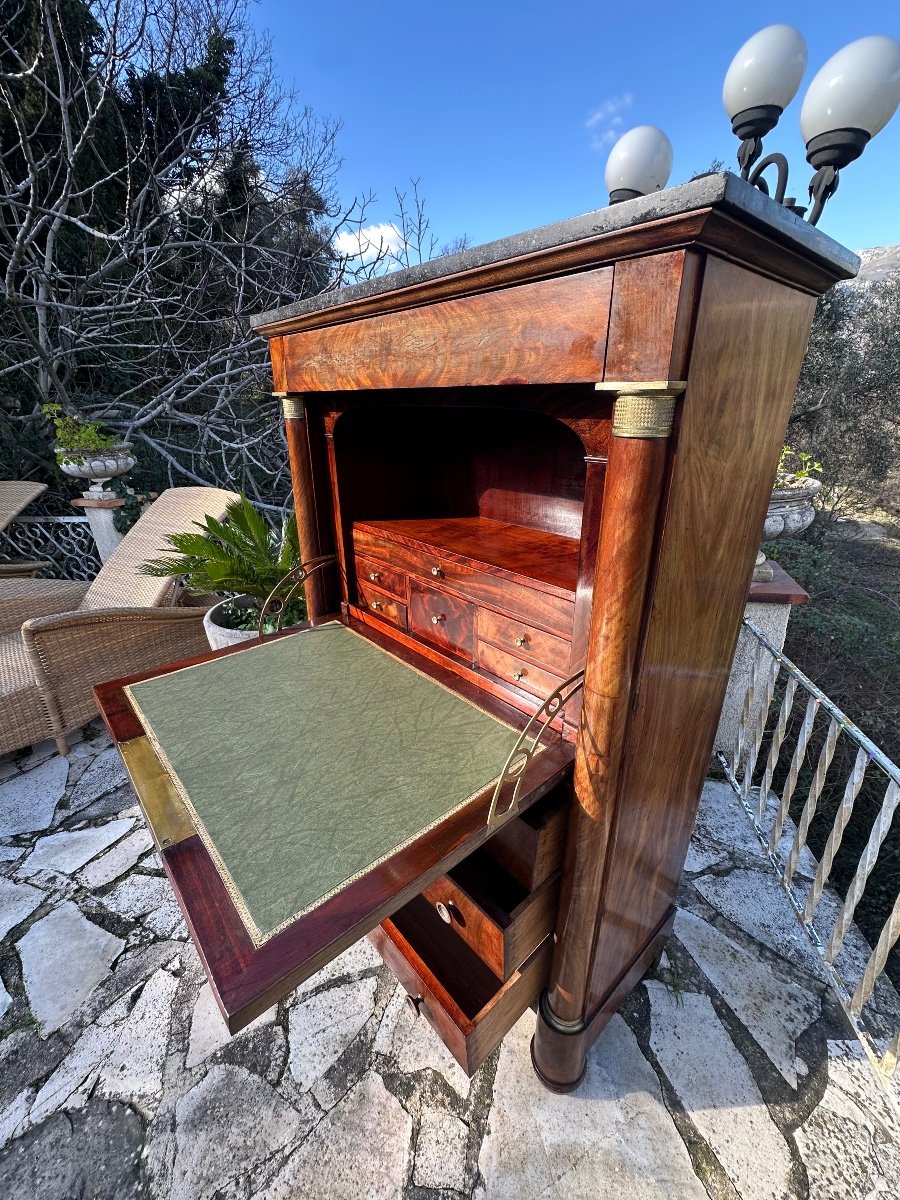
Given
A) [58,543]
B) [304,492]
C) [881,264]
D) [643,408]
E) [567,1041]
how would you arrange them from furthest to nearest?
1. [881,264]
2. [58,543]
3. [304,492]
4. [567,1041]
5. [643,408]

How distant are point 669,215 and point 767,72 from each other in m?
0.68

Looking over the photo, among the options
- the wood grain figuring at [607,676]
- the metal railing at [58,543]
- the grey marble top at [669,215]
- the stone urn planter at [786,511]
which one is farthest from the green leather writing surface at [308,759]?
the metal railing at [58,543]

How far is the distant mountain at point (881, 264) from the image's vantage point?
865 cm

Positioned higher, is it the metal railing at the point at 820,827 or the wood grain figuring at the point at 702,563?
the wood grain figuring at the point at 702,563

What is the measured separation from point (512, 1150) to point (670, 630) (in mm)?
1505

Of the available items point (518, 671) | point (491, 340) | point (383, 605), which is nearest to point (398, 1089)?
point (518, 671)

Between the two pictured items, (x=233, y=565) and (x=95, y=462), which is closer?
(x=233, y=565)

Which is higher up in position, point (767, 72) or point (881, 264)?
point (881, 264)

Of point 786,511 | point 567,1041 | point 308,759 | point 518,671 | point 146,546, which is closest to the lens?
point 308,759

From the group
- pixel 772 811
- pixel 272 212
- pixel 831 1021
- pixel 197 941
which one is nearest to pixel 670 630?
pixel 197 941

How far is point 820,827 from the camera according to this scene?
8.95 ft

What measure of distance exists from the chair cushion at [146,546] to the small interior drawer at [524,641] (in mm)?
2596

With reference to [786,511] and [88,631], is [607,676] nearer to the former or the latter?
[786,511]

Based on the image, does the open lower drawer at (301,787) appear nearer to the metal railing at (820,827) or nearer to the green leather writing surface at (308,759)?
the green leather writing surface at (308,759)
